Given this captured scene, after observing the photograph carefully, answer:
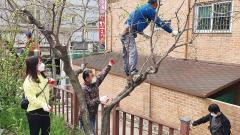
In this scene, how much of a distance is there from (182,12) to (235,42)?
91.1 inches

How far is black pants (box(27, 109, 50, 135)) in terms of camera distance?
16.3 feet

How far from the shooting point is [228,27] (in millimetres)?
10133

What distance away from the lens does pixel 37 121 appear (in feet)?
16.5

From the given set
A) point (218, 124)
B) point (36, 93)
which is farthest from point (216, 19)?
point (36, 93)

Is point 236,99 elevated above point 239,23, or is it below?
below

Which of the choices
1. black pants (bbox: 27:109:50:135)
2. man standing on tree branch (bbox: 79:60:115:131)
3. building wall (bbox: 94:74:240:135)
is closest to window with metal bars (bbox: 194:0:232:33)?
building wall (bbox: 94:74:240:135)

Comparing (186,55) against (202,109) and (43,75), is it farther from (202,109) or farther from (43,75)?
(43,75)

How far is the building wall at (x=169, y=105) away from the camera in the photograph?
A: 8219 millimetres

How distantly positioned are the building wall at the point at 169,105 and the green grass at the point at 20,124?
91.8 inches

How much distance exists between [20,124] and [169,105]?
538cm

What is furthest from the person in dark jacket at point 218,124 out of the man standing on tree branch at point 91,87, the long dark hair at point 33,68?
the long dark hair at point 33,68

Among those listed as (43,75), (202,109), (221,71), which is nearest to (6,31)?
(43,75)

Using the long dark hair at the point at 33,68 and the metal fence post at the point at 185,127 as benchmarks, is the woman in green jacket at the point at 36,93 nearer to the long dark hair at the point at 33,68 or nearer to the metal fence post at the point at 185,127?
the long dark hair at the point at 33,68

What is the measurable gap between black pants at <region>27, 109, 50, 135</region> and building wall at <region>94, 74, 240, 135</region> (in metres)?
3.12
